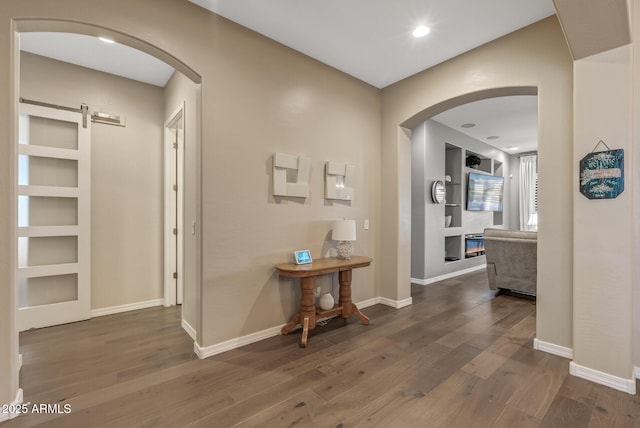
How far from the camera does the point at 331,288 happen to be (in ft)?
11.3

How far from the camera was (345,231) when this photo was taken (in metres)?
3.17

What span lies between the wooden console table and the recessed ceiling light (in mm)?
2304

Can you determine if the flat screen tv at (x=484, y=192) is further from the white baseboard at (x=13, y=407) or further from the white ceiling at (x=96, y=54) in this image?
the white baseboard at (x=13, y=407)

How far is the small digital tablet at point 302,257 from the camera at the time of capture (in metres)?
2.97

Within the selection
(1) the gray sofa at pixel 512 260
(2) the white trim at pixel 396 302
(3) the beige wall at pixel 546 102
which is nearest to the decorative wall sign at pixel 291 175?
(3) the beige wall at pixel 546 102

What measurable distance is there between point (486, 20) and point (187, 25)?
2.58 meters

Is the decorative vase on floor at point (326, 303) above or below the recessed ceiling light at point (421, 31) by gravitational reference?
below

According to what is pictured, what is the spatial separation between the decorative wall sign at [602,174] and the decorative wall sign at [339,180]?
2105mm

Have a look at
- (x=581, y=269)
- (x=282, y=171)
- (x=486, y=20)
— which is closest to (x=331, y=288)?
(x=282, y=171)

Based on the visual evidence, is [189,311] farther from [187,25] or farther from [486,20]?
[486,20]

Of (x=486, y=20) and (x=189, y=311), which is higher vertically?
(x=486, y=20)

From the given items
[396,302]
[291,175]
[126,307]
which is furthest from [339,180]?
[126,307]

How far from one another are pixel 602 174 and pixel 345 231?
2.12m

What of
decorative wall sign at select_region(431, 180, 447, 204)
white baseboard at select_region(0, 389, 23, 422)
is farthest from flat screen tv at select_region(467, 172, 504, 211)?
white baseboard at select_region(0, 389, 23, 422)
